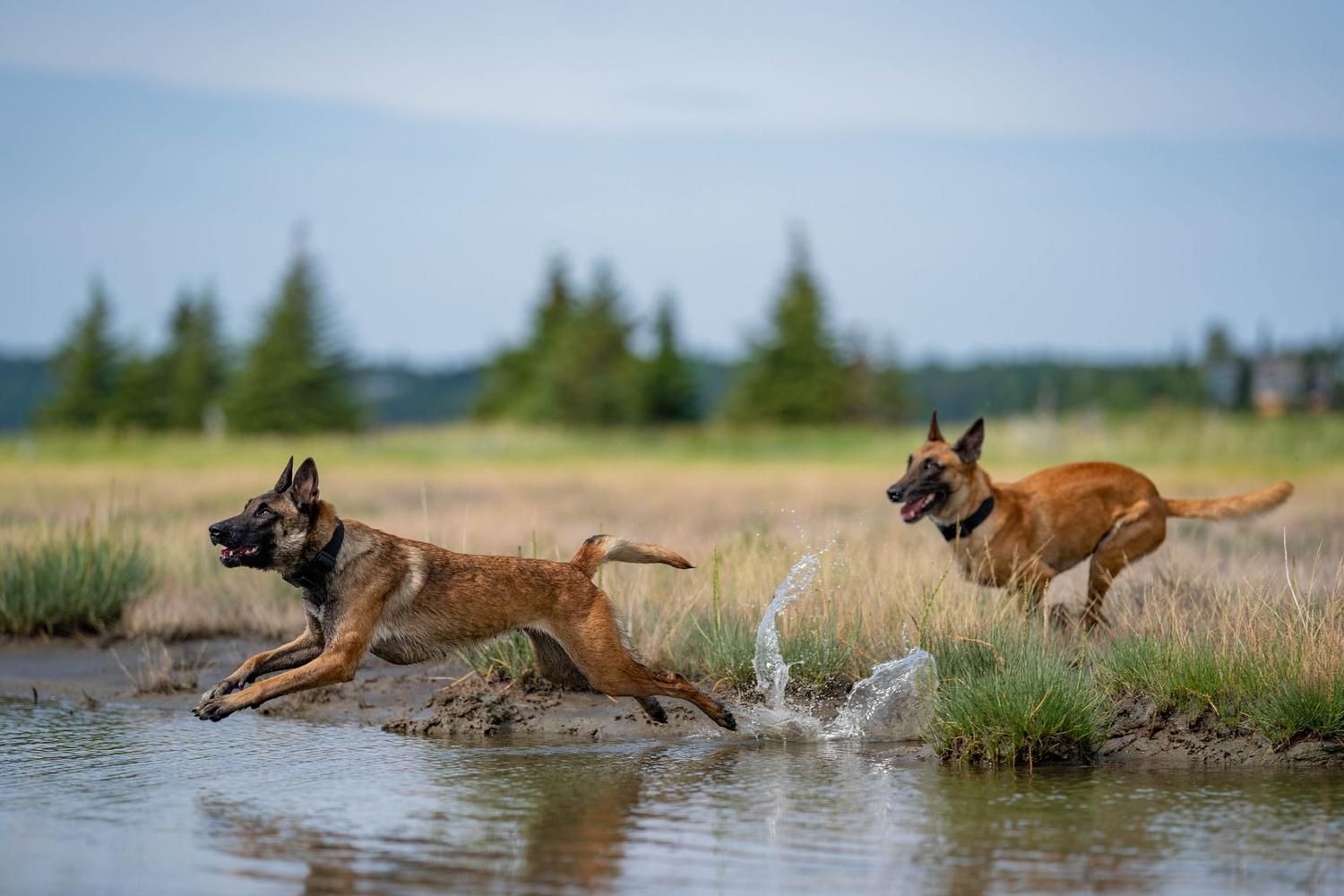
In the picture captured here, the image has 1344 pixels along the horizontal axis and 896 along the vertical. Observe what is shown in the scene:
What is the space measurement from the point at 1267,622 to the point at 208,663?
7627mm

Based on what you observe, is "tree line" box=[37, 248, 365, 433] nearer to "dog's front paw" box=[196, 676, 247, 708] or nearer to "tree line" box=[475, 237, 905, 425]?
"tree line" box=[475, 237, 905, 425]

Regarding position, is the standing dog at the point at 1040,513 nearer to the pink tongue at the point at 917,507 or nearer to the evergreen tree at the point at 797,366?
the pink tongue at the point at 917,507

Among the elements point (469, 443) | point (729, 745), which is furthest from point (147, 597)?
point (469, 443)

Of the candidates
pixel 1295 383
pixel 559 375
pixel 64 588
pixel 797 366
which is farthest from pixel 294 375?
pixel 64 588

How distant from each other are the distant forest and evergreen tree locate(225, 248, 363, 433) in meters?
0.06

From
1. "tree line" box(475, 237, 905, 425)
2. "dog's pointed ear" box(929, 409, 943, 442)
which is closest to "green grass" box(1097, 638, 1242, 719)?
"dog's pointed ear" box(929, 409, 943, 442)

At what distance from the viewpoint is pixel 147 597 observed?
43.1ft

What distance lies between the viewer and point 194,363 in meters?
76.3

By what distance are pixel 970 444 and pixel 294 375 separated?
189 ft

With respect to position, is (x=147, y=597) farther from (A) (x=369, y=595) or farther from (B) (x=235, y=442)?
(B) (x=235, y=442)

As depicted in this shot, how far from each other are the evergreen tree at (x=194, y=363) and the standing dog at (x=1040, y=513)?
65.6 meters

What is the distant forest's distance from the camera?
6638 cm

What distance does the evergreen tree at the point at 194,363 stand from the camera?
248ft

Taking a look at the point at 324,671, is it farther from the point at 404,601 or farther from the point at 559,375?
the point at 559,375
